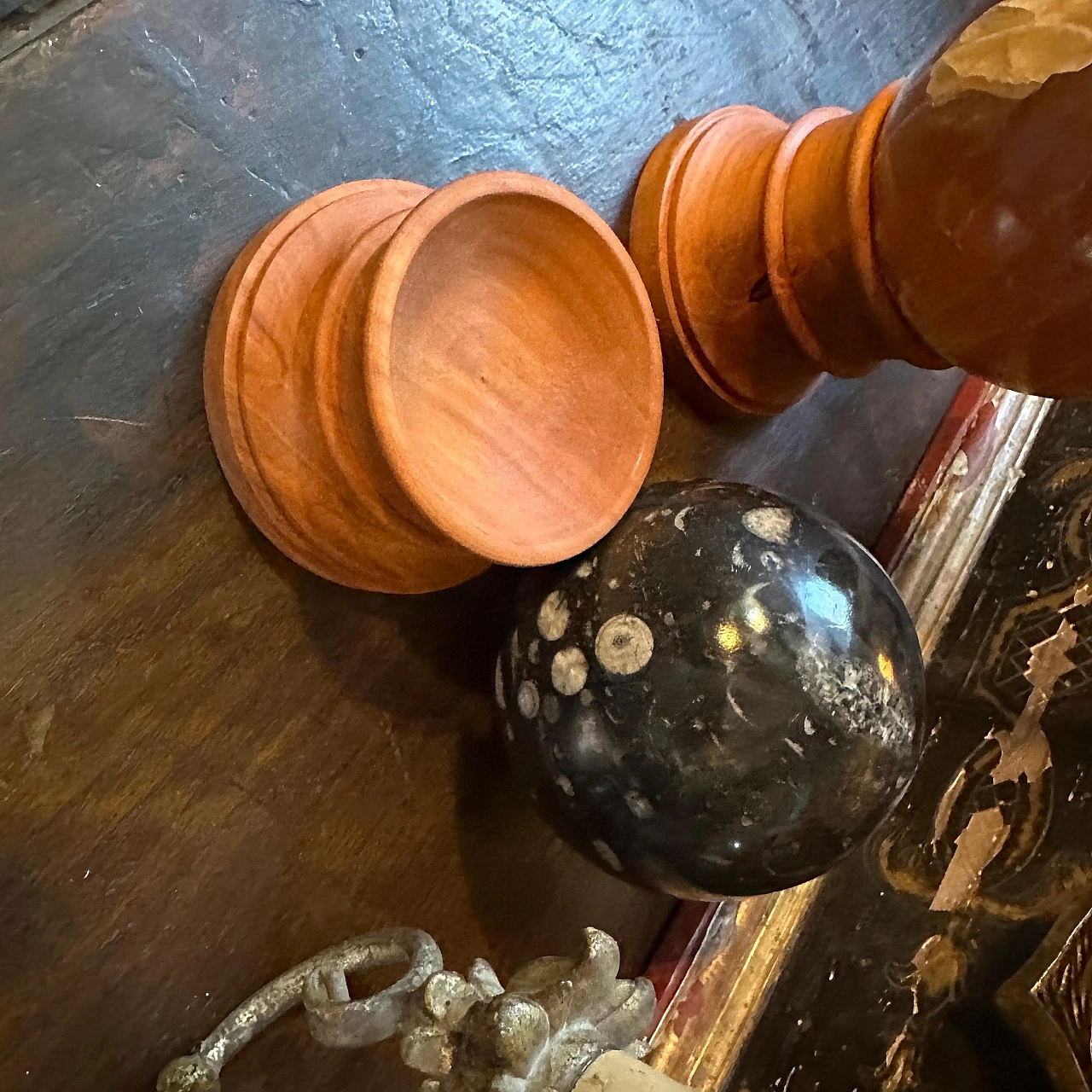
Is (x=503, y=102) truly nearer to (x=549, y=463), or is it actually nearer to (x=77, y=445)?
(x=549, y=463)

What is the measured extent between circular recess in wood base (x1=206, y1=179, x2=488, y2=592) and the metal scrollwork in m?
0.35

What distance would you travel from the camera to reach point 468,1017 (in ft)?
2.33

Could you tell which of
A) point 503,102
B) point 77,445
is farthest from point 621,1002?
point 503,102

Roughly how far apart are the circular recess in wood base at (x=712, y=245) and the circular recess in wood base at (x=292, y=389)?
36cm

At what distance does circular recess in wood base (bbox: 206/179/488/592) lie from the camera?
822mm

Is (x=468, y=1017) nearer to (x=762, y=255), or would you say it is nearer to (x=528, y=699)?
(x=528, y=699)

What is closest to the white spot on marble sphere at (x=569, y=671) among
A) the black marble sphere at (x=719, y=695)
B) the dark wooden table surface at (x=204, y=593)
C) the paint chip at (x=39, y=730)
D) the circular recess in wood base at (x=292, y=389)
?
the black marble sphere at (x=719, y=695)

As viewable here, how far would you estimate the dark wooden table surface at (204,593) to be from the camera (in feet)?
2.64

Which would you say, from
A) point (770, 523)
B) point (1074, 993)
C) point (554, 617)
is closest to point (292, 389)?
point (554, 617)

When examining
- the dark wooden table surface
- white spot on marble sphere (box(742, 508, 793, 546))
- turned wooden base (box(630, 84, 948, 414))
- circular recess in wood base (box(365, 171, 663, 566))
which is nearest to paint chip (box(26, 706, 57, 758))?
the dark wooden table surface

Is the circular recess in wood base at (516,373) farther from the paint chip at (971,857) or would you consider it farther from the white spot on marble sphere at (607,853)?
the paint chip at (971,857)

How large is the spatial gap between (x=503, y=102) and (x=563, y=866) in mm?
932

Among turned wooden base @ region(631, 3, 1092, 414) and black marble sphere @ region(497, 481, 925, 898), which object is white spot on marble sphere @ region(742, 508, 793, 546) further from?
turned wooden base @ region(631, 3, 1092, 414)

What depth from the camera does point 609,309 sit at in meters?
0.89
